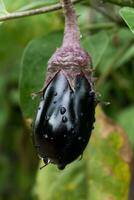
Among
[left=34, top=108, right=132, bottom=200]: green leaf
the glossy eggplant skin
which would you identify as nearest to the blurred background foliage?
[left=34, top=108, right=132, bottom=200]: green leaf

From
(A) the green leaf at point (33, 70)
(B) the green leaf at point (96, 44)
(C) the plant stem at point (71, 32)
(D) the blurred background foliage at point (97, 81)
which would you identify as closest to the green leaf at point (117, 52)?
(D) the blurred background foliage at point (97, 81)

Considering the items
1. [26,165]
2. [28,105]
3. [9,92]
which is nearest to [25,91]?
[28,105]

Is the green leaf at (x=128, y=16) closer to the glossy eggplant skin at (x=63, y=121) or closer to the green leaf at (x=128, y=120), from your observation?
the glossy eggplant skin at (x=63, y=121)

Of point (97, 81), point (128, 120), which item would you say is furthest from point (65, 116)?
point (128, 120)

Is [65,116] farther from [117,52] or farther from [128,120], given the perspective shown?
[128,120]

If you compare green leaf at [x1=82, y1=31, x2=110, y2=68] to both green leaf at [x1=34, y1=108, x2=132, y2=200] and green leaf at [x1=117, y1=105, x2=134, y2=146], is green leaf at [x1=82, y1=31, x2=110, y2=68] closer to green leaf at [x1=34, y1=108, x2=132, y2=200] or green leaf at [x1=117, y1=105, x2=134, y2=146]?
green leaf at [x1=34, y1=108, x2=132, y2=200]

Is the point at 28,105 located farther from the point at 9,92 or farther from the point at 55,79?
the point at 9,92
